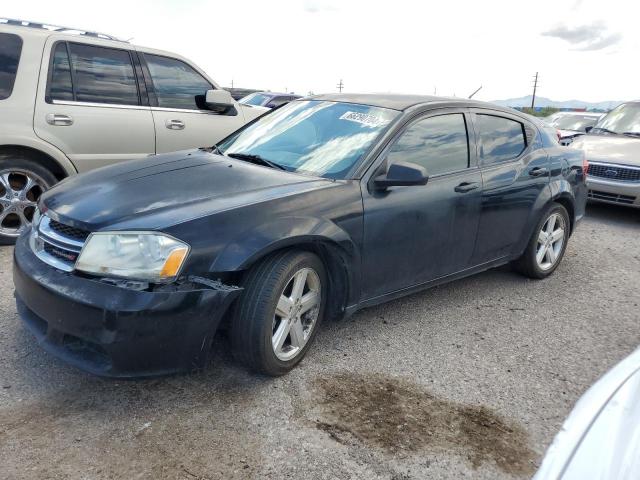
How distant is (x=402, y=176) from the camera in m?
3.29

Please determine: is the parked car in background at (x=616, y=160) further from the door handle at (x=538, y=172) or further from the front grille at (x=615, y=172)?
the door handle at (x=538, y=172)

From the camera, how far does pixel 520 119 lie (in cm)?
473

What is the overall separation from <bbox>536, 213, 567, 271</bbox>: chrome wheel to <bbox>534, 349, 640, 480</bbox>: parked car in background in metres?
3.12

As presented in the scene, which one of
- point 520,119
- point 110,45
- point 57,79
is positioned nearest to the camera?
point 520,119

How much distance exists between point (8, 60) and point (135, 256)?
336 centimetres

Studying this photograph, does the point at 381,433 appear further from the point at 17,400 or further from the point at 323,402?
the point at 17,400

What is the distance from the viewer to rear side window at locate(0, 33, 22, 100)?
4.84 meters

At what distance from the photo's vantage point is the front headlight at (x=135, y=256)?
259 centimetres

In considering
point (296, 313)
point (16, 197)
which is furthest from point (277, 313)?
point (16, 197)

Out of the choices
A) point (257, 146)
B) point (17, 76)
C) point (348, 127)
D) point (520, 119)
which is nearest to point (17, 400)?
point (257, 146)

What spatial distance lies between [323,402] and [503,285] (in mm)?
2533

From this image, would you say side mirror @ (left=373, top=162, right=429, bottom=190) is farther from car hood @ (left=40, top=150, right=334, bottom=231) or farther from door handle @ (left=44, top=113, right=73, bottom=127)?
door handle @ (left=44, top=113, right=73, bottom=127)

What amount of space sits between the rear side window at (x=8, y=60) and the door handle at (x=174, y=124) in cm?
138

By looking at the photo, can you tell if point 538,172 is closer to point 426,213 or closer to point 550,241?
point 550,241
